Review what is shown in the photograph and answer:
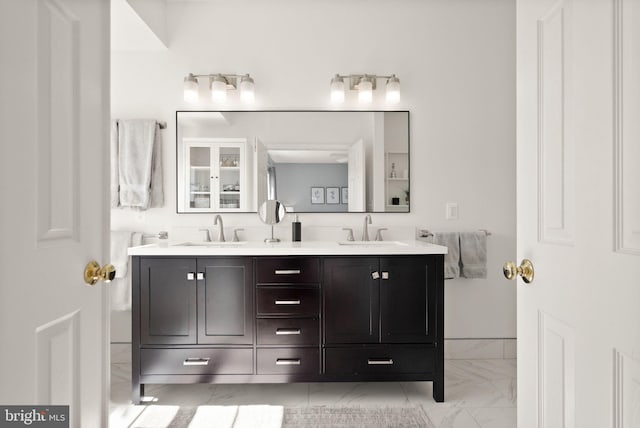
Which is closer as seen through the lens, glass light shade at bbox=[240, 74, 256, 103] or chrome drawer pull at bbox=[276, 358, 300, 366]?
chrome drawer pull at bbox=[276, 358, 300, 366]

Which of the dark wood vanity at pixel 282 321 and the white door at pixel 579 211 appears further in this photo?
the dark wood vanity at pixel 282 321

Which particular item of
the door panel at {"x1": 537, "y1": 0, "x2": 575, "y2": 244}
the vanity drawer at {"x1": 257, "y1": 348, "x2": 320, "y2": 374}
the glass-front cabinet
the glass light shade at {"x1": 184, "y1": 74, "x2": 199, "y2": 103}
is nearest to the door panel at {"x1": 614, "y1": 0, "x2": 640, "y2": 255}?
the door panel at {"x1": 537, "y1": 0, "x2": 575, "y2": 244}

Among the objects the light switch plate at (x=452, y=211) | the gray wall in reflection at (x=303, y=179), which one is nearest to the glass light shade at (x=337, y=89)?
the gray wall in reflection at (x=303, y=179)

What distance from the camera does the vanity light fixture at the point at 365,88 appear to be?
2.73m

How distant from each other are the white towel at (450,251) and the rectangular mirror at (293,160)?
1.00 feet

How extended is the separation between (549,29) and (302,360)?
1.88 metres

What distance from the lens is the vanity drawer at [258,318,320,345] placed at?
2.21 m

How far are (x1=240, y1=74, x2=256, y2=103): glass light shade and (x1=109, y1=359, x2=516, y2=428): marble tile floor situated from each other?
1.83 metres

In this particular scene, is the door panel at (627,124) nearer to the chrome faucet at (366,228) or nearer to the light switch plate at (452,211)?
the chrome faucet at (366,228)

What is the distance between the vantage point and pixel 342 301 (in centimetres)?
223

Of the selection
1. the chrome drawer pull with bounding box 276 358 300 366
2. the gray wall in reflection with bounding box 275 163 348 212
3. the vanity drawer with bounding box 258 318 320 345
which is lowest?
the chrome drawer pull with bounding box 276 358 300 366

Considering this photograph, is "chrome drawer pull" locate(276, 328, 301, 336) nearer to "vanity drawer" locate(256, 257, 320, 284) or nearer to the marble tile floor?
"vanity drawer" locate(256, 257, 320, 284)

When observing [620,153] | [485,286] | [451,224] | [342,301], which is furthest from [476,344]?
[620,153]

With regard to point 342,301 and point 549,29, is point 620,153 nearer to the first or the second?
point 549,29
